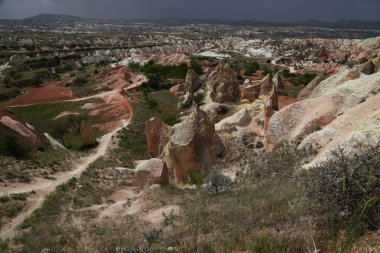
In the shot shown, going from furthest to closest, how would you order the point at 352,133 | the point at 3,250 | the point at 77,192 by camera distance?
the point at 77,192 → the point at 352,133 → the point at 3,250

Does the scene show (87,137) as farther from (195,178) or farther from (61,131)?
(195,178)

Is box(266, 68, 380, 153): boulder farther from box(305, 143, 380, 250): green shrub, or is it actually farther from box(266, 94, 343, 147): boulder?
box(305, 143, 380, 250): green shrub

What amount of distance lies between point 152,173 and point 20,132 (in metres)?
15.6

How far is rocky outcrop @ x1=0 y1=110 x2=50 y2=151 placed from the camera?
32.0 meters

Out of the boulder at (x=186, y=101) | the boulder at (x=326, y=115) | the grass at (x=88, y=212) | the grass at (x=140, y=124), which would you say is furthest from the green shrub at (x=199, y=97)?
the boulder at (x=326, y=115)

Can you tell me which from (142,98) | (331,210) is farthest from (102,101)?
(331,210)

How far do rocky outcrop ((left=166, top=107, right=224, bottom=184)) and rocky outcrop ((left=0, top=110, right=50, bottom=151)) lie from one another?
516 inches

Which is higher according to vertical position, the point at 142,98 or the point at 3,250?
the point at 3,250

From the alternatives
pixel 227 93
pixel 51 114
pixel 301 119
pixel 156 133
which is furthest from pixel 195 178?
pixel 51 114

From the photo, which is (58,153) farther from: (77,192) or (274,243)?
(274,243)

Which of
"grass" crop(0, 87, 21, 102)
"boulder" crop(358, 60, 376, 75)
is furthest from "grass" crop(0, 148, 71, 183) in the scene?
"grass" crop(0, 87, 21, 102)

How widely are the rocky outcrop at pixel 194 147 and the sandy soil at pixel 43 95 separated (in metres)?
49.9

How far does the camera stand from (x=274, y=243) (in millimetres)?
7262

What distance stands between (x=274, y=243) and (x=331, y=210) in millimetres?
1420
